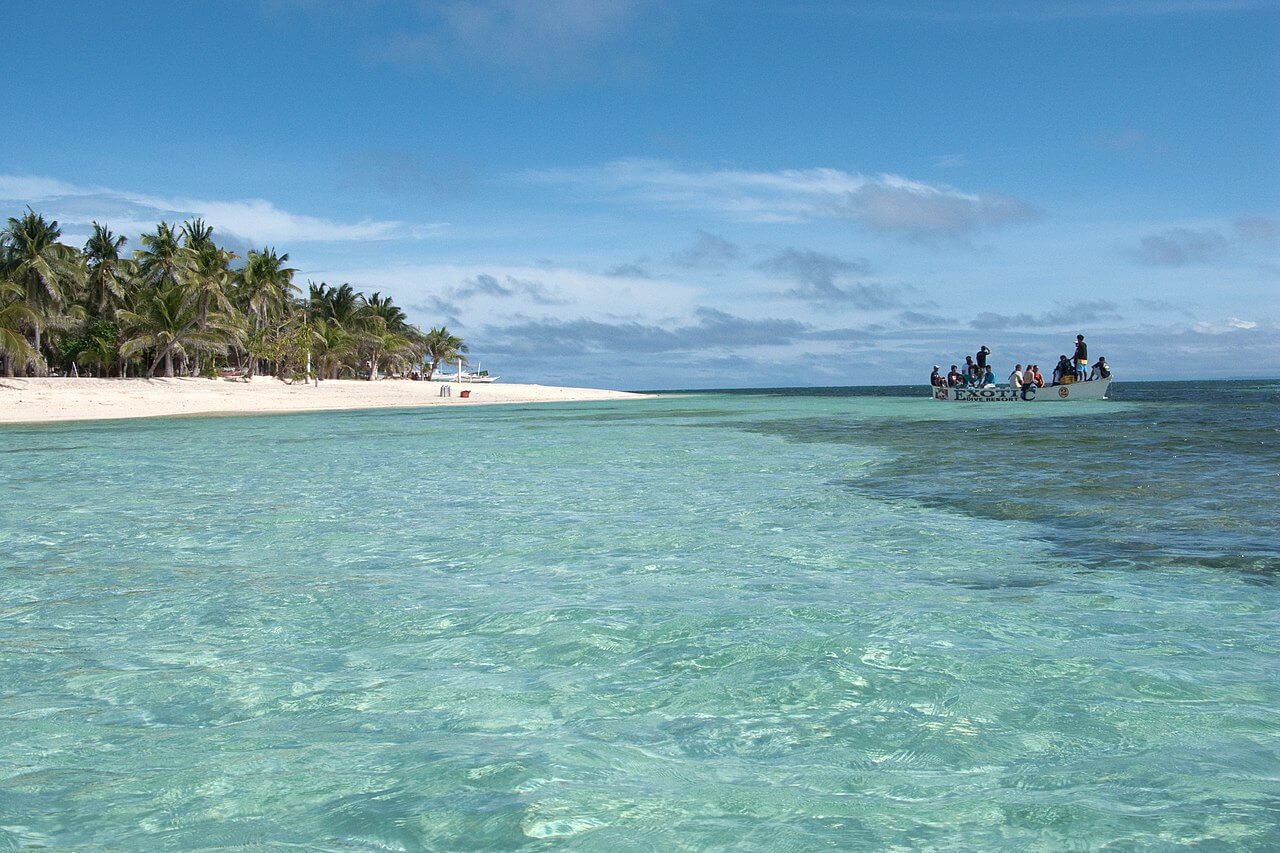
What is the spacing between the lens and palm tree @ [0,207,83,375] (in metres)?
54.2

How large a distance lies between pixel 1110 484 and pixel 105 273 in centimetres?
6490

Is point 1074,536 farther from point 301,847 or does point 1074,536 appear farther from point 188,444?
point 188,444

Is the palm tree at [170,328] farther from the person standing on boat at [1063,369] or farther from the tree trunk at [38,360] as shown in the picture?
the person standing on boat at [1063,369]

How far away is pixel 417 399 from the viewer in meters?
61.3

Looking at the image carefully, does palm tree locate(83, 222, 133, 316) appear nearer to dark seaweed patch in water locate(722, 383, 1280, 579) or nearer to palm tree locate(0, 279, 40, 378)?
palm tree locate(0, 279, 40, 378)

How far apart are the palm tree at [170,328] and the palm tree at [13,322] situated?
5.36 meters

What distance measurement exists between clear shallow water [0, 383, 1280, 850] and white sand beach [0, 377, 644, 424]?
31551 millimetres

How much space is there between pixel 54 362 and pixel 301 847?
7381 centimetres

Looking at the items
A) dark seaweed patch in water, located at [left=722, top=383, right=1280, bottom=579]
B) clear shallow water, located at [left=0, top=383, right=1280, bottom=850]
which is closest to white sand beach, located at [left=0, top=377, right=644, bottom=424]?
dark seaweed patch in water, located at [left=722, top=383, right=1280, bottom=579]

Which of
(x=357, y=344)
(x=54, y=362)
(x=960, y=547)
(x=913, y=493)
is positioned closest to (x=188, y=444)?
(x=913, y=493)

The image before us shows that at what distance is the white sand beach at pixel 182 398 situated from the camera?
3922 cm

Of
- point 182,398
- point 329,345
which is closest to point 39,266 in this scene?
point 182,398

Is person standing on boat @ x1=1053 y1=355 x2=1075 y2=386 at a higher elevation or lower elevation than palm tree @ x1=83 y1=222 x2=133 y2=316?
lower

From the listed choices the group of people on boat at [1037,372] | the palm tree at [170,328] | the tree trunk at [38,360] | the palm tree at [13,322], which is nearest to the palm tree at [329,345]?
the palm tree at [170,328]
